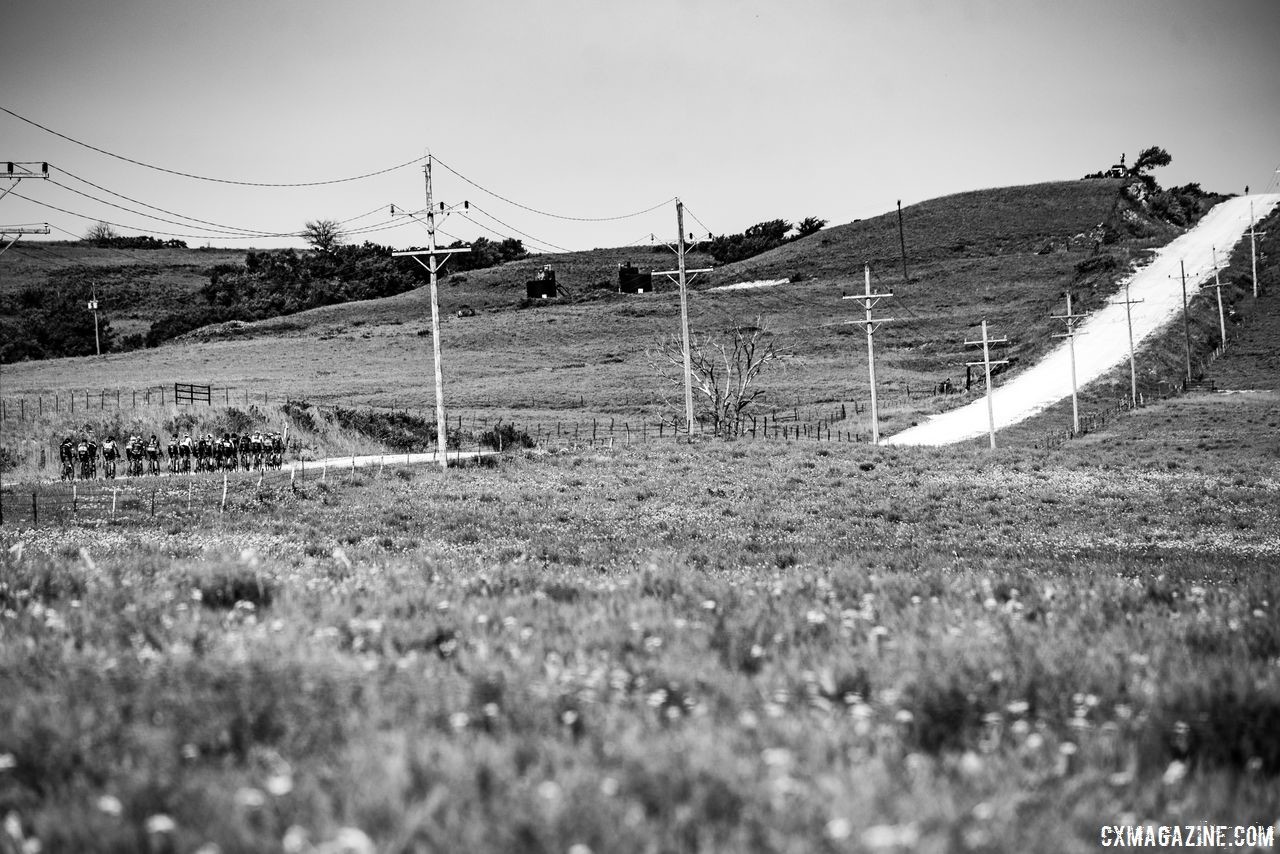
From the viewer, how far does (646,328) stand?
133000 mm

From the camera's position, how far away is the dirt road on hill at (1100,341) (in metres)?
76.1

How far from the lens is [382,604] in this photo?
8109 mm

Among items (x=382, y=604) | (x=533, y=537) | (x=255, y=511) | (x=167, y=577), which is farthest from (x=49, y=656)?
(x=255, y=511)

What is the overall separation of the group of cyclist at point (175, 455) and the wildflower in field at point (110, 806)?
4517 centimetres

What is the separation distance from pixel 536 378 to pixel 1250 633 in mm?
100080

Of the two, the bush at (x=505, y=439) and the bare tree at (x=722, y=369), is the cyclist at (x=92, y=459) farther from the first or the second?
the bare tree at (x=722, y=369)

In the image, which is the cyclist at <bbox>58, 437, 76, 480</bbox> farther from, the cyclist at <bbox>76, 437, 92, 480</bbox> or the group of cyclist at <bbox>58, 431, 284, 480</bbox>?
the cyclist at <bbox>76, 437, 92, 480</bbox>

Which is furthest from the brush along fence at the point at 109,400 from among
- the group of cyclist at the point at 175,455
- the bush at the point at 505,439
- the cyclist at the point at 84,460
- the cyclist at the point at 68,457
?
the bush at the point at 505,439

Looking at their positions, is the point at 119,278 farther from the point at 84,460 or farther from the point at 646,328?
the point at 84,460

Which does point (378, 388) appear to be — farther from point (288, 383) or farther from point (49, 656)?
point (49, 656)

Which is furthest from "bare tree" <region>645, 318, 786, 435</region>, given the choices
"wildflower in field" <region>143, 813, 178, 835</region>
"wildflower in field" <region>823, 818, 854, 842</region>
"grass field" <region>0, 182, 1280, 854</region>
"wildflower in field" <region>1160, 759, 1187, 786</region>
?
"wildflower in field" <region>143, 813, 178, 835</region>

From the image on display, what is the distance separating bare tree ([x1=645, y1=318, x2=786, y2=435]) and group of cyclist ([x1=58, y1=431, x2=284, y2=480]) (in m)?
28.2

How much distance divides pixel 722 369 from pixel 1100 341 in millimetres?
39537

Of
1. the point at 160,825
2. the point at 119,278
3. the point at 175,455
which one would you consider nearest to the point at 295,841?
the point at 160,825
